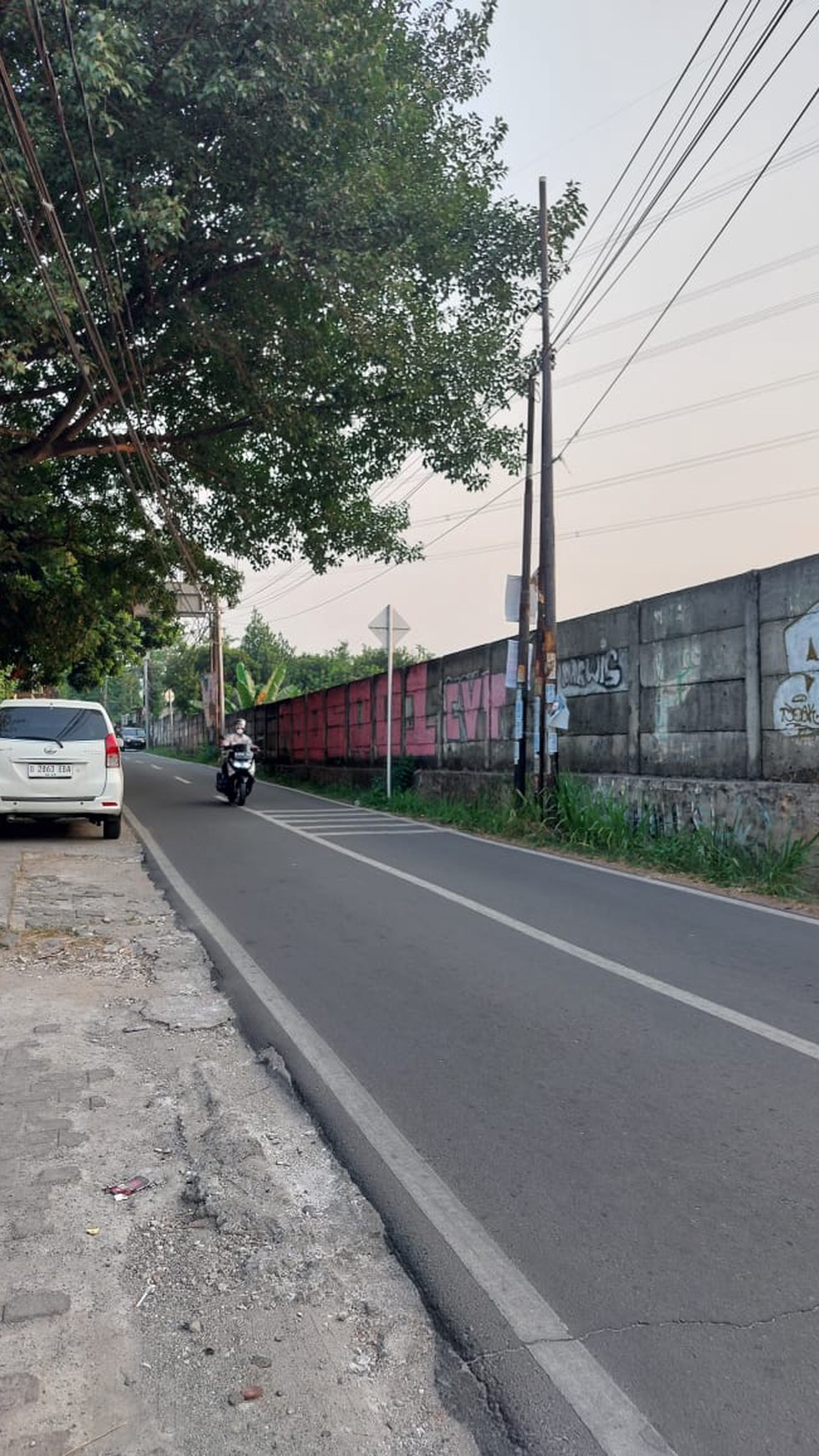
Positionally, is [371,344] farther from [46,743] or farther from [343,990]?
[343,990]

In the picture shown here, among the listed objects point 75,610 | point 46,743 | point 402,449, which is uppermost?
point 402,449

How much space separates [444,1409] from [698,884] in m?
8.26

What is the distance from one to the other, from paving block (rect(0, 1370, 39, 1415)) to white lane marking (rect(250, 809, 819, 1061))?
11.3 ft

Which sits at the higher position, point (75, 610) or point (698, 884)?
point (75, 610)

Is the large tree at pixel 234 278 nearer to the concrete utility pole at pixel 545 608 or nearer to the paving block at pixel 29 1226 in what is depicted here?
the concrete utility pole at pixel 545 608

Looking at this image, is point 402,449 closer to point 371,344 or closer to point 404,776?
point 371,344

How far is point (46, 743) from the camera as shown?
12125mm

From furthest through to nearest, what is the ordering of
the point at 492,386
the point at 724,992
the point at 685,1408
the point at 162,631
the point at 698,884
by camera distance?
the point at 162,631 → the point at 492,386 → the point at 698,884 → the point at 724,992 → the point at 685,1408

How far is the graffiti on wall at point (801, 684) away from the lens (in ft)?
34.1

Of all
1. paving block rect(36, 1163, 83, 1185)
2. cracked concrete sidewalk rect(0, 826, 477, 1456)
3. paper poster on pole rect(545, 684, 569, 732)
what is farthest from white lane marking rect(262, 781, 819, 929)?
paving block rect(36, 1163, 83, 1185)

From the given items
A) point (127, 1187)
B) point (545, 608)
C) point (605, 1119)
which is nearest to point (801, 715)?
point (545, 608)

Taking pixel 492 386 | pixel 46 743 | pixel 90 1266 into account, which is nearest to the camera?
pixel 90 1266

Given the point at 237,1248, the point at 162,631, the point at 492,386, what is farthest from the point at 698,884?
the point at 162,631

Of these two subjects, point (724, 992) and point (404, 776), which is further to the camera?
point (404, 776)
